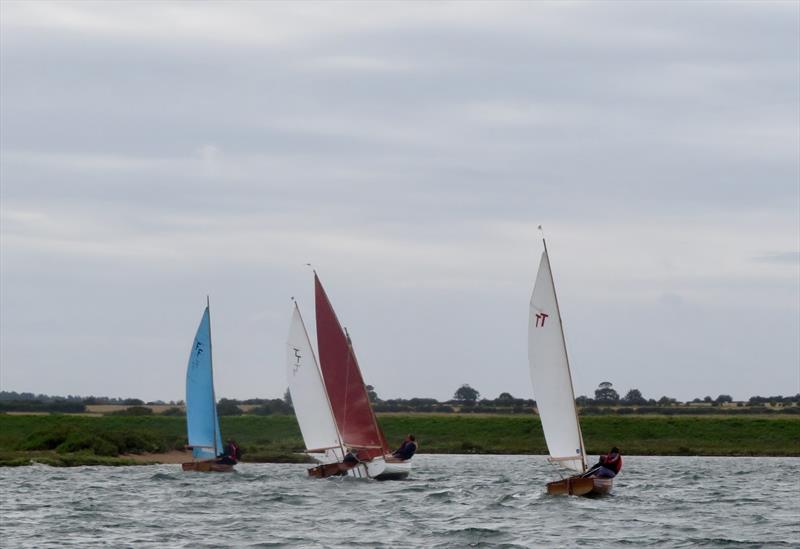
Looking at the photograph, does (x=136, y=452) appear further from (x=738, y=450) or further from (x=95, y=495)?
(x=738, y=450)

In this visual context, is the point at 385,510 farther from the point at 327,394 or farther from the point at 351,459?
the point at 327,394

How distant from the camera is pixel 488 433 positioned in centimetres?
10469

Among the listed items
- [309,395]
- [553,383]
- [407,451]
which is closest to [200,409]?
[309,395]

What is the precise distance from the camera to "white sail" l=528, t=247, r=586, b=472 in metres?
51.1

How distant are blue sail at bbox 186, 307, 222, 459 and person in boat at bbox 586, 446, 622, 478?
21.8 metres

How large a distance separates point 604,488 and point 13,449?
38177 millimetres

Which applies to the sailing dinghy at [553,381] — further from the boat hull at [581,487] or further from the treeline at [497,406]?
the treeline at [497,406]

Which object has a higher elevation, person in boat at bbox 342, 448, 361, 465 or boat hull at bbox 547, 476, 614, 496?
person in boat at bbox 342, 448, 361, 465

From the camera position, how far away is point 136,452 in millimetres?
79688

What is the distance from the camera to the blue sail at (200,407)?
222 feet

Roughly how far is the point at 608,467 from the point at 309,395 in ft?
55.7

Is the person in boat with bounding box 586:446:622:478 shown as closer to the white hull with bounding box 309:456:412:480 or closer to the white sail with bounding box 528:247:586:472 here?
the white sail with bounding box 528:247:586:472

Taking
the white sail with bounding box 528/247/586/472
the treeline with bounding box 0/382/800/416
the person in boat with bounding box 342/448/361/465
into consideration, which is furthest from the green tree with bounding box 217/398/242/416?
the white sail with bounding box 528/247/586/472

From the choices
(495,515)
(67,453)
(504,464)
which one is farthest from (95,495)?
(504,464)
